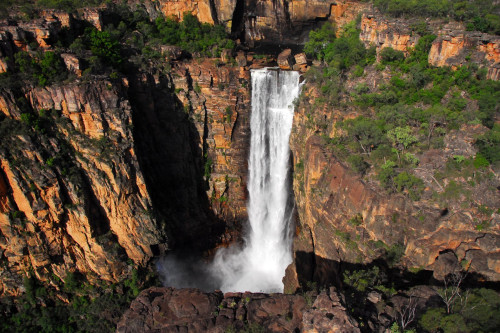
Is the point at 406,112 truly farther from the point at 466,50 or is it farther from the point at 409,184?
the point at 466,50

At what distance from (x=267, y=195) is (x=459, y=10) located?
3068 cm

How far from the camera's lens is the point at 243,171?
42219 mm

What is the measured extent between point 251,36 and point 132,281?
3957 cm

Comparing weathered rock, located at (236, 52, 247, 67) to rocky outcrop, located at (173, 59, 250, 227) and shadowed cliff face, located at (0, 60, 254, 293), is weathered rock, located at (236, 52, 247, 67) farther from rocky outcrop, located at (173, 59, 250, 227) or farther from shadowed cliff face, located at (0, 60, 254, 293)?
shadowed cliff face, located at (0, 60, 254, 293)

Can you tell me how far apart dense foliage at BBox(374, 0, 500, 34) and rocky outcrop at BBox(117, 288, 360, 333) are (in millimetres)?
33605

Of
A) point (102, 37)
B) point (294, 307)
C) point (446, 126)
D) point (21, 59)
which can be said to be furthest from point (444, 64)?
point (21, 59)

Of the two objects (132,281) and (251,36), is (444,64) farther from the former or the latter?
(132,281)

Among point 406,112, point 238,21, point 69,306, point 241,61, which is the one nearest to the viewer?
point 406,112

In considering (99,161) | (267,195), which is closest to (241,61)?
(267,195)

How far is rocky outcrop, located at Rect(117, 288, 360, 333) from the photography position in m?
18.0

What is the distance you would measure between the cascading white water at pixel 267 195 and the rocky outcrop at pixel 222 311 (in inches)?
729

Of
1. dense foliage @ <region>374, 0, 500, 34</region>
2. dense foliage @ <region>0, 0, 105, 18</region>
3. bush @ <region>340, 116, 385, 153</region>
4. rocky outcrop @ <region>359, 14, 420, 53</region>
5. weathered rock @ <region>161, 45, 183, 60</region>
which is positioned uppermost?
dense foliage @ <region>0, 0, 105, 18</region>

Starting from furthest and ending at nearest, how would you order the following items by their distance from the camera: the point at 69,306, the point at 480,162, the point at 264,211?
1. the point at 264,211
2. the point at 69,306
3. the point at 480,162

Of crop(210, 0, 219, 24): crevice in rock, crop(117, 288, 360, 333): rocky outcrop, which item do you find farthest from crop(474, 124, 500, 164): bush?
crop(210, 0, 219, 24): crevice in rock
